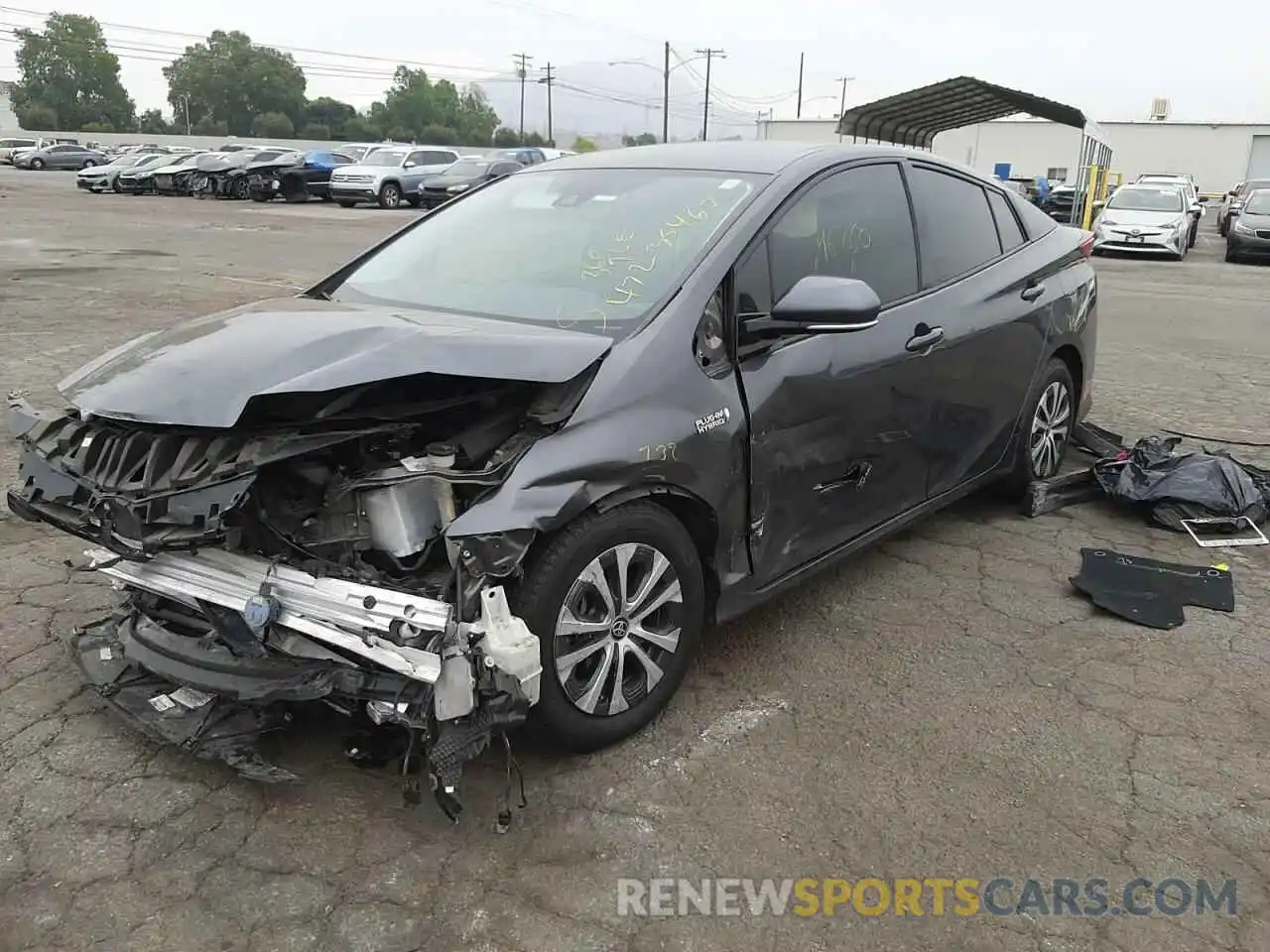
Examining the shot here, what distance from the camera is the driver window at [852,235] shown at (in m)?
3.39

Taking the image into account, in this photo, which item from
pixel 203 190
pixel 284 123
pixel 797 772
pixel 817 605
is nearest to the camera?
pixel 797 772

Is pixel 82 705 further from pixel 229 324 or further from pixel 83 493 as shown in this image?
pixel 229 324

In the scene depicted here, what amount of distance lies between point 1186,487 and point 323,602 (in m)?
4.19

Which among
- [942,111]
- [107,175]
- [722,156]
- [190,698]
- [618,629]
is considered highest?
[942,111]

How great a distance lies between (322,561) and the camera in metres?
2.54

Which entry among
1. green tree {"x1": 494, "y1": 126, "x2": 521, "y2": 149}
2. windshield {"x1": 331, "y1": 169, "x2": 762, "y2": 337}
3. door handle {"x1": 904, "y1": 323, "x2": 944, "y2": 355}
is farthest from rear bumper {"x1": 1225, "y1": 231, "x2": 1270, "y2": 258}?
green tree {"x1": 494, "y1": 126, "x2": 521, "y2": 149}

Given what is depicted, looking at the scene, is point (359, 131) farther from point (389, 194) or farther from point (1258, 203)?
point (1258, 203)

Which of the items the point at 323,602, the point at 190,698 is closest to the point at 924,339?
the point at 323,602

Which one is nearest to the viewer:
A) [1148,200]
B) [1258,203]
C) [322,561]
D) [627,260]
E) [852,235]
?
[322,561]

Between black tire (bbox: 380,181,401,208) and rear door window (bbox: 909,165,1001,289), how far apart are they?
25.8 meters

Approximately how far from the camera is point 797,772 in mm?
2871

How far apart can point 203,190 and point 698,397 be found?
33.5 m

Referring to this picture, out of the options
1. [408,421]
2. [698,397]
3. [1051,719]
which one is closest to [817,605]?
[1051,719]
